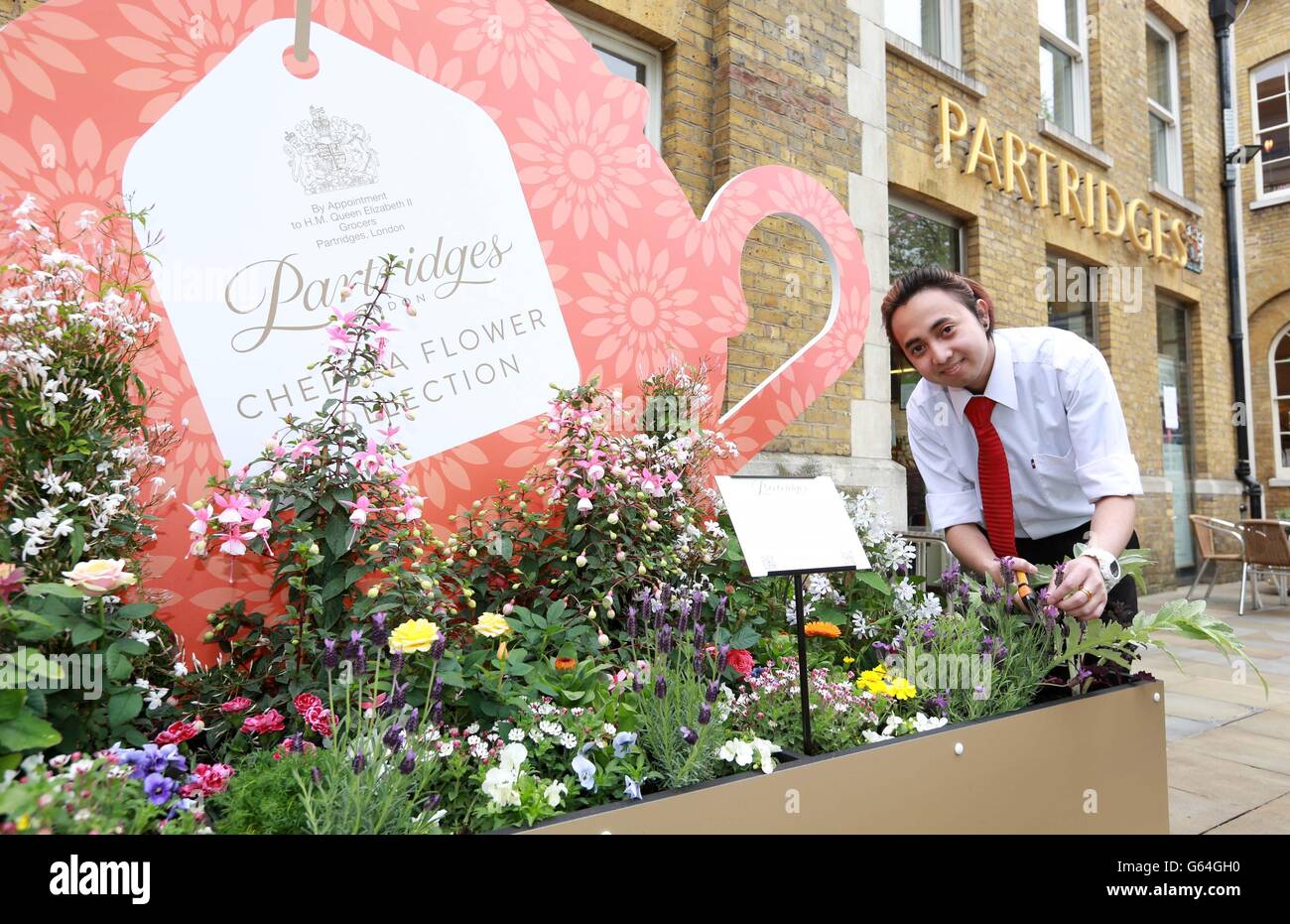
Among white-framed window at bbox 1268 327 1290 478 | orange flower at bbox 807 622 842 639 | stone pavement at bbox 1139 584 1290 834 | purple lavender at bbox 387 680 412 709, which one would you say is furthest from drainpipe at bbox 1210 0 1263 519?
purple lavender at bbox 387 680 412 709

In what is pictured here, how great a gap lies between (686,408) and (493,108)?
126cm

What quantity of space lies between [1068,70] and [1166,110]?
2.53 metres

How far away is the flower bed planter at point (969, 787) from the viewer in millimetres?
1405

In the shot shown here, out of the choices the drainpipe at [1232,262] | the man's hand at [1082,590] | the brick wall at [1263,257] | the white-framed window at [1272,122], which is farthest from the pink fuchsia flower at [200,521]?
the white-framed window at [1272,122]

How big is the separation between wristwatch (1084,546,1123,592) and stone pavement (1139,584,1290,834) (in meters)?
0.43

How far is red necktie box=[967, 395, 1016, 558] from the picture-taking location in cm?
228

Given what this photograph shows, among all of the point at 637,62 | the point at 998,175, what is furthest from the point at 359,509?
the point at 998,175

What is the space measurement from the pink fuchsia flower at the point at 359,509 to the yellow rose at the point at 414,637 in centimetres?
32

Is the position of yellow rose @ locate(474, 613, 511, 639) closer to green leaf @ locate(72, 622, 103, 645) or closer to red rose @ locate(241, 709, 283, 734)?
red rose @ locate(241, 709, 283, 734)
